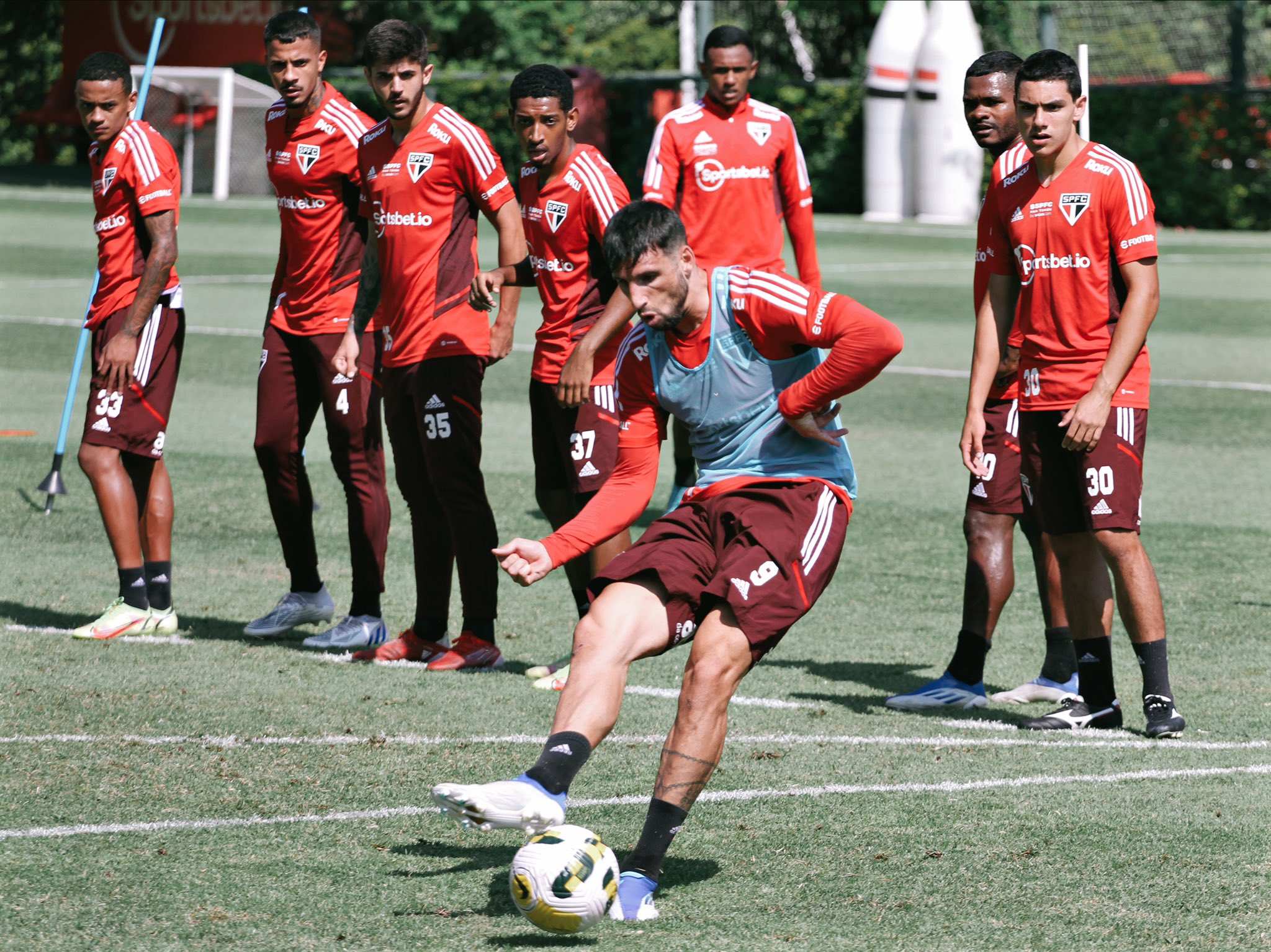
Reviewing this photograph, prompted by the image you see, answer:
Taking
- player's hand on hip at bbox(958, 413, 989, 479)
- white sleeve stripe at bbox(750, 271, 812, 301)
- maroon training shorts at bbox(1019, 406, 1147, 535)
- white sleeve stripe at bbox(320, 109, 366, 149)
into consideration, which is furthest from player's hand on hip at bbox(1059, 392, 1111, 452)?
white sleeve stripe at bbox(320, 109, 366, 149)

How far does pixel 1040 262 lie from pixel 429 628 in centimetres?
294

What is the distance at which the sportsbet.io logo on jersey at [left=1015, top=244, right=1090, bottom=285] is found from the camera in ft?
21.4

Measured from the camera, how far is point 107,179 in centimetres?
812

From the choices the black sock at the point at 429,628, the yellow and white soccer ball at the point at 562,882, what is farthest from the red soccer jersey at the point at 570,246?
the yellow and white soccer ball at the point at 562,882

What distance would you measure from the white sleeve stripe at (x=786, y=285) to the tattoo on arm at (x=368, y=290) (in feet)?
9.76

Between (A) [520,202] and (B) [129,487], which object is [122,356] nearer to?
(B) [129,487]

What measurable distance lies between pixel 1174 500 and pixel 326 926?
8528 mm

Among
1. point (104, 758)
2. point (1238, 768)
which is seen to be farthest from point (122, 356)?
point (1238, 768)

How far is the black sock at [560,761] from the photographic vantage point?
4617 millimetres

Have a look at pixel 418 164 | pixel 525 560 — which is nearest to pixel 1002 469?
pixel 418 164

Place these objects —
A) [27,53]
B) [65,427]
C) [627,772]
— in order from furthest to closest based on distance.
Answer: [27,53] < [65,427] < [627,772]

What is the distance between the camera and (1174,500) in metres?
11.9

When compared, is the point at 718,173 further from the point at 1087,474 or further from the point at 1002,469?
the point at 1087,474

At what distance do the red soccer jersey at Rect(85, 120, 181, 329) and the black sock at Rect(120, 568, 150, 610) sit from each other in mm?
1125
